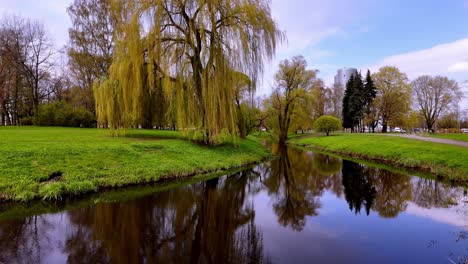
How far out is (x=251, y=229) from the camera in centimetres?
585

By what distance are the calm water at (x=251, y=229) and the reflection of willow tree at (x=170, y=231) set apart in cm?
2

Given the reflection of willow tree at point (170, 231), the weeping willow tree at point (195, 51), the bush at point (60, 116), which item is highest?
the weeping willow tree at point (195, 51)

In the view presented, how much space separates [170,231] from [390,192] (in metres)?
8.16

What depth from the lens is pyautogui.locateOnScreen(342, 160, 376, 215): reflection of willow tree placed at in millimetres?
7904

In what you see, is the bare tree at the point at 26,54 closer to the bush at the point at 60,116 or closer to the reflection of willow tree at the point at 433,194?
the bush at the point at 60,116

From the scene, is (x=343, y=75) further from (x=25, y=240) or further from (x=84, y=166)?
(x=25, y=240)

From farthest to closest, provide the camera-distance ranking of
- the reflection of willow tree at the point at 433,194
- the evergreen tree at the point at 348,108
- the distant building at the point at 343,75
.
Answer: the distant building at the point at 343,75
the evergreen tree at the point at 348,108
the reflection of willow tree at the point at 433,194

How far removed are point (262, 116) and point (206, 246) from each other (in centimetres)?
2876

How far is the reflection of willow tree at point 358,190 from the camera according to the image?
7.90m

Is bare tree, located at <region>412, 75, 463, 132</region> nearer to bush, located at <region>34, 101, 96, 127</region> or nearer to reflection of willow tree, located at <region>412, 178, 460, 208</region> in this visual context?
reflection of willow tree, located at <region>412, 178, 460, 208</region>

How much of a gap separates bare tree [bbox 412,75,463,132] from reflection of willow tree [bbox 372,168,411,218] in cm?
3808

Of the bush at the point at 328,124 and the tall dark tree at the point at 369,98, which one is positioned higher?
the tall dark tree at the point at 369,98

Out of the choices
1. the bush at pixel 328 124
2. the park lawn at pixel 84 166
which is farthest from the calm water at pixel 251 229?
the bush at pixel 328 124

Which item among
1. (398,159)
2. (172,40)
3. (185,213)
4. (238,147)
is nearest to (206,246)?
(185,213)
